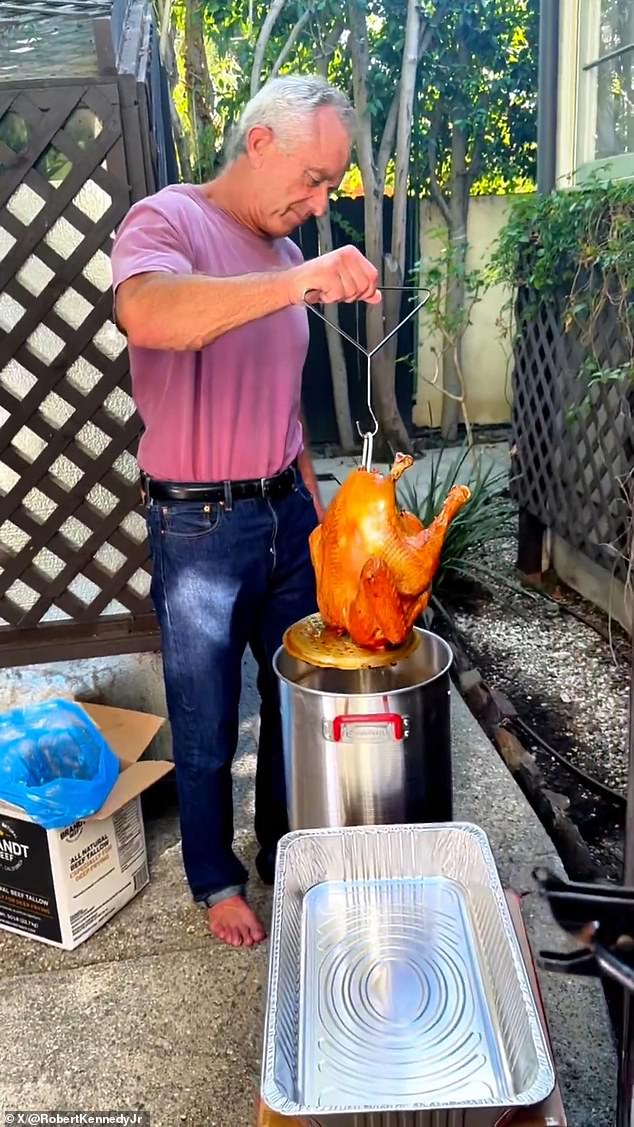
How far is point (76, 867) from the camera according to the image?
2338 mm

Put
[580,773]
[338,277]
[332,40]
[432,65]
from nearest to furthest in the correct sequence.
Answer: [338,277]
[580,773]
[332,40]
[432,65]

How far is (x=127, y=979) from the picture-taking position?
227 cm

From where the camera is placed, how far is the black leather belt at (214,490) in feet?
6.82

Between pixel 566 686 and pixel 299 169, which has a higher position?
pixel 299 169

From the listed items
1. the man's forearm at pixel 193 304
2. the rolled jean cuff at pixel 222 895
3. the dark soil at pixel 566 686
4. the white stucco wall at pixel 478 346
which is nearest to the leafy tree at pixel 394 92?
the white stucco wall at pixel 478 346

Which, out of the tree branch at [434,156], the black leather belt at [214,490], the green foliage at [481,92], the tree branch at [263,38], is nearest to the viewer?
the black leather belt at [214,490]

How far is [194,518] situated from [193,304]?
0.60 metres

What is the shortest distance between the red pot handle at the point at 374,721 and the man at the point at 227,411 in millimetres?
508

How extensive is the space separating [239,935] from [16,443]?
1565 millimetres

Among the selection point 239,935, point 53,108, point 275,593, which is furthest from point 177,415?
point 239,935

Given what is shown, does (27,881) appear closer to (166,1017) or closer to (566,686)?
(166,1017)

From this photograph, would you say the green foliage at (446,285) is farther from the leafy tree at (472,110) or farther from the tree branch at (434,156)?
the tree branch at (434,156)

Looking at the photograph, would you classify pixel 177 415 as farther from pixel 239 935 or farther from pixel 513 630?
pixel 513 630

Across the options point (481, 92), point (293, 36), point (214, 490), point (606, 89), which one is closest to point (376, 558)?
point (214, 490)
